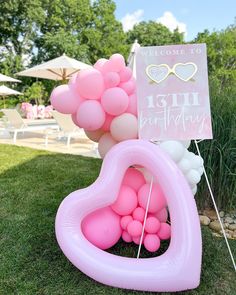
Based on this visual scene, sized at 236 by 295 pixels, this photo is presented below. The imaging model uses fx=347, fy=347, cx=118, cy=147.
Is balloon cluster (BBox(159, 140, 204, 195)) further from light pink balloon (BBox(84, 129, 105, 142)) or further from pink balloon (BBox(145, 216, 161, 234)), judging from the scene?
light pink balloon (BBox(84, 129, 105, 142))

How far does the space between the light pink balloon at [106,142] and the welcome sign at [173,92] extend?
327 mm

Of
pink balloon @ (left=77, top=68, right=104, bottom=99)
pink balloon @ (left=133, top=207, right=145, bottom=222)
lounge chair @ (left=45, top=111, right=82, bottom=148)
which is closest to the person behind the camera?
pink balloon @ (left=77, top=68, right=104, bottom=99)

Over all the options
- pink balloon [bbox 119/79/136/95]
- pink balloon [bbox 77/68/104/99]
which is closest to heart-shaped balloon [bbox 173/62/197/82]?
pink balloon [bbox 119/79/136/95]

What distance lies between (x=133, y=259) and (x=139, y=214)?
37 cm

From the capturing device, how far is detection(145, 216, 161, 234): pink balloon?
2.64 meters

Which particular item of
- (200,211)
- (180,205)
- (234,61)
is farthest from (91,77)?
(234,61)

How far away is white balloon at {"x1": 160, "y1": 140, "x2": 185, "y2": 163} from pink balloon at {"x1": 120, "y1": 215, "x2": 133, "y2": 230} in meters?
0.57

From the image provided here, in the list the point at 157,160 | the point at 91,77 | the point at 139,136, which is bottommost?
the point at 157,160

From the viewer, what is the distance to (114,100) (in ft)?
8.36

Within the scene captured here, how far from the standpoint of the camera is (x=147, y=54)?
2686 millimetres

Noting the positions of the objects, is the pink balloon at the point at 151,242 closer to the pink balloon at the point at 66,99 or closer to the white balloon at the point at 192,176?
the white balloon at the point at 192,176

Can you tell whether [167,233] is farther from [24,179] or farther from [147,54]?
[24,179]

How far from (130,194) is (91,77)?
3.08 feet

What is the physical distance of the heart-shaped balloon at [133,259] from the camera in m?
2.31
